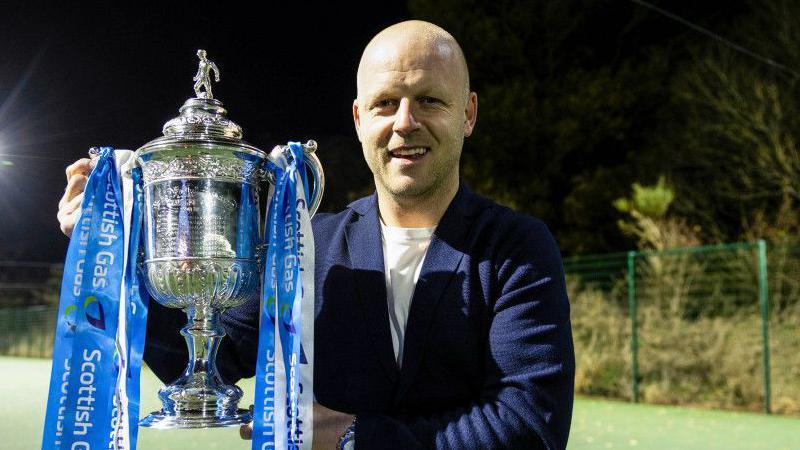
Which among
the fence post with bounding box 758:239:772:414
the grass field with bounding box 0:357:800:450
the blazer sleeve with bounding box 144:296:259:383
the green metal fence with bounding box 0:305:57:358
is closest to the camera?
the blazer sleeve with bounding box 144:296:259:383

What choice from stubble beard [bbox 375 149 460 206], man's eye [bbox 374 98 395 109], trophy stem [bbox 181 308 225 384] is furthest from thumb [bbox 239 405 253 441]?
man's eye [bbox 374 98 395 109]

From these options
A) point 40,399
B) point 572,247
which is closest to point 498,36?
point 572,247

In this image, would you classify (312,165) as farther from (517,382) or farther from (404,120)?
(517,382)

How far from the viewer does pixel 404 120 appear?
1.59 metres

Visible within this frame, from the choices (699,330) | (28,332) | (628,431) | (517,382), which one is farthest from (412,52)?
(28,332)

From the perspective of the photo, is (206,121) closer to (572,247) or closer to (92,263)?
(92,263)

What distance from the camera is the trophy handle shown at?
163cm

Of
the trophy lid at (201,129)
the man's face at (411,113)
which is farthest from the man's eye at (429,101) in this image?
the trophy lid at (201,129)

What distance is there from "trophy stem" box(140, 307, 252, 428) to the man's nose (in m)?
0.50

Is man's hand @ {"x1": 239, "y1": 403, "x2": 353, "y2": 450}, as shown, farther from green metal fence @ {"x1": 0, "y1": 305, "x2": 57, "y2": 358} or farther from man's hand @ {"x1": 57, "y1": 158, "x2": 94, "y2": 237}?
green metal fence @ {"x1": 0, "y1": 305, "x2": 57, "y2": 358}

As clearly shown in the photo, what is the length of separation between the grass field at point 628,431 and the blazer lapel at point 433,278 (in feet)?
11.6

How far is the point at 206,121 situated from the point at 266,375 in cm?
49

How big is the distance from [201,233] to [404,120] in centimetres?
44

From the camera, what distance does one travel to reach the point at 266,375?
154 cm
